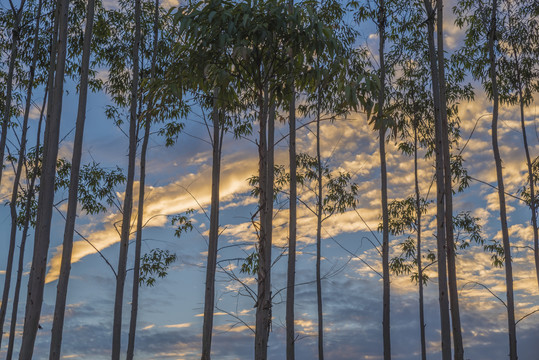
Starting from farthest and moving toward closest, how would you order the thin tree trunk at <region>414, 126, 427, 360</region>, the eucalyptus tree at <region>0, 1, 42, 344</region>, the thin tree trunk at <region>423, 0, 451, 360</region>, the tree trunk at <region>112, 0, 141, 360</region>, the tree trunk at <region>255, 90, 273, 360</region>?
the thin tree trunk at <region>414, 126, 427, 360</region> → the eucalyptus tree at <region>0, 1, 42, 344</region> → the tree trunk at <region>112, 0, 141, 360</region> → the thin tree trunk at <region>423, 0, 451, 360</region> → the tree trunk at <region>255, 90, 273, 360</region>

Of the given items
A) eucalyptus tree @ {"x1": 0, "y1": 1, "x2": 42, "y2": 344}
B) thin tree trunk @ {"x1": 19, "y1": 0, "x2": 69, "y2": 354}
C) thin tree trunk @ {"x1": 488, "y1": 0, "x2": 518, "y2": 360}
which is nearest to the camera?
thin tree trunk @ {"x1": 19, "y1": 0, "x2": 69, "y2": 354}

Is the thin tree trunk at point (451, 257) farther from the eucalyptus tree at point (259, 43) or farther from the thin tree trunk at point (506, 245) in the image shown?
the eucalyptus tree at point (259, 43)

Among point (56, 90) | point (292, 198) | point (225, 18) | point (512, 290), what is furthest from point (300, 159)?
point (225, 18)

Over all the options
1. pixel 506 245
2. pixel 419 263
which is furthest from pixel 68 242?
pixel 419 263

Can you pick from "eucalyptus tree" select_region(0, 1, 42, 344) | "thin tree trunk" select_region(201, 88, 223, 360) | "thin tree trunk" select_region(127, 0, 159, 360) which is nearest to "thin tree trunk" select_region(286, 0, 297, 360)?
"thin tree trunk" select_region(201, 88, 223, 360)

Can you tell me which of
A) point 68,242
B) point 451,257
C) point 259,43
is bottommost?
point 68,242

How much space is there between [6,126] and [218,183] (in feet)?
13.5

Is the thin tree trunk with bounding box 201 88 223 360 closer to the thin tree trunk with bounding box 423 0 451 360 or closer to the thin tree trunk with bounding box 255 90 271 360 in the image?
the thin tree trunk with bounding box 423 0 451 360

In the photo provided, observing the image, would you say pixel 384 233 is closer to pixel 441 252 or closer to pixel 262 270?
pixel 441 252

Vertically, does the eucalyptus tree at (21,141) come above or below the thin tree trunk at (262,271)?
above

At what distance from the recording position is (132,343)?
899cm

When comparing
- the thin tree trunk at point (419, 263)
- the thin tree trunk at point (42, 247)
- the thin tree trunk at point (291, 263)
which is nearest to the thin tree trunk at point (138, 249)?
the thin tree trunk at point (291, 263)

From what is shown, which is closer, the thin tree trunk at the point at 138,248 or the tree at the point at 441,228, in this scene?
the tree at the point at 441,228

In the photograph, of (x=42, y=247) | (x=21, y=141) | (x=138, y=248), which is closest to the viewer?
(x=42, y=247)
